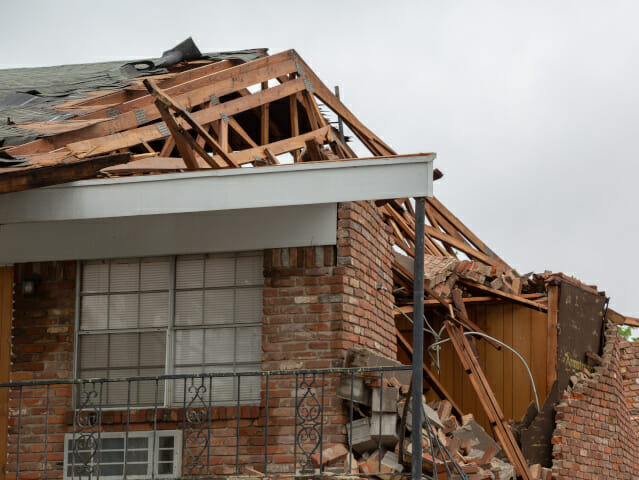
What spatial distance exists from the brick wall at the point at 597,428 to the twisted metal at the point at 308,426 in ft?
12.7

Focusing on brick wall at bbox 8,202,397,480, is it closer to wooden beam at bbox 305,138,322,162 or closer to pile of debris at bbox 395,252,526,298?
wooden beam at bbox 305,138,322,162

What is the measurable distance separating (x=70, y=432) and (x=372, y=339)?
9.26ft

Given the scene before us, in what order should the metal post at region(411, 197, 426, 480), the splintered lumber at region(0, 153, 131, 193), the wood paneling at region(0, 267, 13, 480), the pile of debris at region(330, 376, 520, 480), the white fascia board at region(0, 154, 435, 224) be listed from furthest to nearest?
the wood paneling at region(0, 267, 13, 480)
the pile of debris at region(330, 376, 520, 480)
the white fascia board at region(0, 154, 435, 224)
the splintered lumber at region(0, 153, 131, 193)
the metal post at region(411, 197, 426, 480)

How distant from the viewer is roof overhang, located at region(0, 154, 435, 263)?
739 centimetres

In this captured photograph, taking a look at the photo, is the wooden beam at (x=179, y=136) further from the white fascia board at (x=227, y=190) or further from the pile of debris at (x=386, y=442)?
the pile of debris at (x=386, y=442)

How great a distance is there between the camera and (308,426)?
26.8 ft

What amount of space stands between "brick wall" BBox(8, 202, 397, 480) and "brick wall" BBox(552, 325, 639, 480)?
128 inches

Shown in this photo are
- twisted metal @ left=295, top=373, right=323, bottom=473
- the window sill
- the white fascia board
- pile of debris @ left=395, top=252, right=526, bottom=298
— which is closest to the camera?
the white fascia board

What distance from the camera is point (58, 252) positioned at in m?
9.08

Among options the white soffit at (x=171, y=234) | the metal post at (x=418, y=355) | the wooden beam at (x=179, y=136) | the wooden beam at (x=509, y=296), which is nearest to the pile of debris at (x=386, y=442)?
the metal post at (x=418, y=355)

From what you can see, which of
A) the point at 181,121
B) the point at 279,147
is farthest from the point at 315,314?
the point at 181,121

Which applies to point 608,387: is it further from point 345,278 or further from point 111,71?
point 111,71

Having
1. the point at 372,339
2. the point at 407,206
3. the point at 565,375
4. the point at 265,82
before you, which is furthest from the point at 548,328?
the point at 265,82

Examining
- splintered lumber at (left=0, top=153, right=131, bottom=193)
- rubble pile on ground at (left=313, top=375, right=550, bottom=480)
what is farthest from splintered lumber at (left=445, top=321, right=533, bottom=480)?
splintered lumber at (left=0, top=153, right=131, bottom=193)
